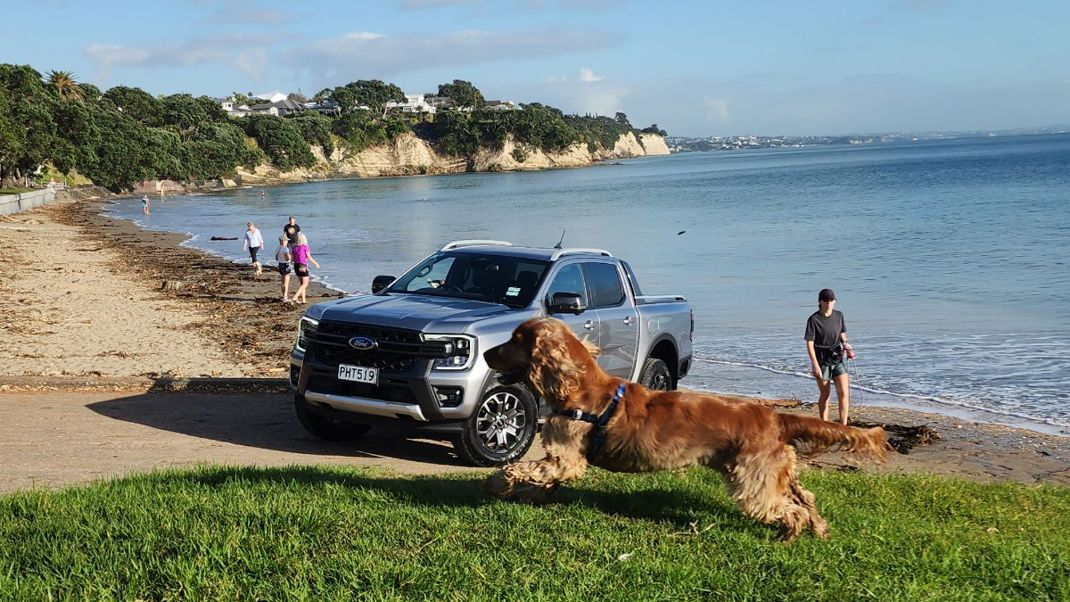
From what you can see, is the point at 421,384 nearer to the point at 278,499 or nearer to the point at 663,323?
the point at 278,499

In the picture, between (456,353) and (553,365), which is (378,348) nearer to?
(456,353)

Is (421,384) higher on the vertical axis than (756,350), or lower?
higher

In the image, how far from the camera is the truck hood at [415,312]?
26.6 ft

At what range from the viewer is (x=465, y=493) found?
630cm

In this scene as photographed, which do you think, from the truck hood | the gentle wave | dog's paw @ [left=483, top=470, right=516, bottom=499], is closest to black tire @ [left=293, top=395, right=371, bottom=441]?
the truck hood

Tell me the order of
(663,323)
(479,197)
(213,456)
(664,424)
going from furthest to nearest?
1. (479,197)
2. (663,323)
3. (213,456)
4. (664,424)

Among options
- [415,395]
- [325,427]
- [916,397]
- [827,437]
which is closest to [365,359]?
[415,395]

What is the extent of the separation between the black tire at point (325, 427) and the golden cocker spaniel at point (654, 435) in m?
3.81

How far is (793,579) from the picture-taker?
4691 mm

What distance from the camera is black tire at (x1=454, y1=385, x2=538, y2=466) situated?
8.23m

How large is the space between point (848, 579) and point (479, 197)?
87459 mm

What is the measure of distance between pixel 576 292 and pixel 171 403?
4.82 m

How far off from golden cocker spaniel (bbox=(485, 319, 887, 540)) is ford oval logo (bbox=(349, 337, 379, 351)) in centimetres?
263

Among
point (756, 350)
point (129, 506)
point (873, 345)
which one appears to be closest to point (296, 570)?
point (129, 506)
